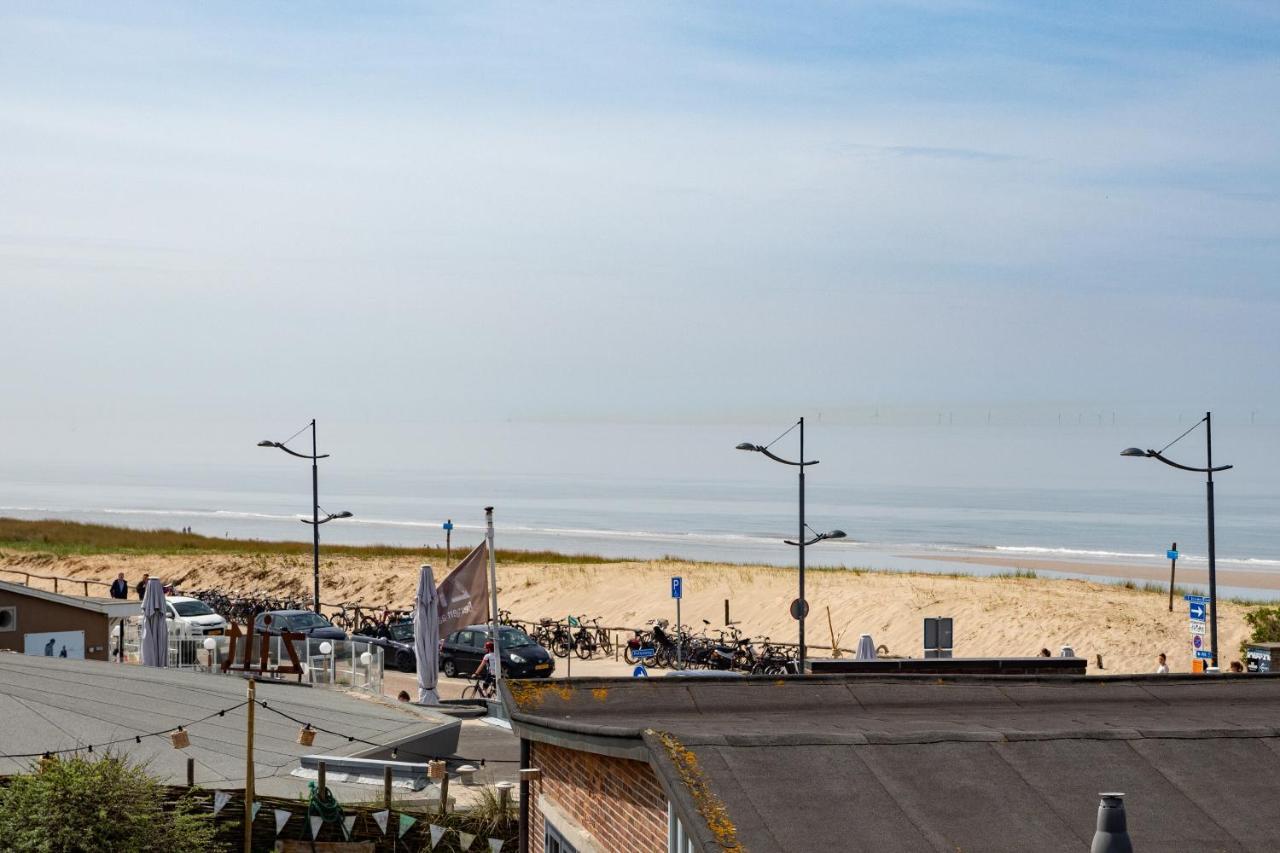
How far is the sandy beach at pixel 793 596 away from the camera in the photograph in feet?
141

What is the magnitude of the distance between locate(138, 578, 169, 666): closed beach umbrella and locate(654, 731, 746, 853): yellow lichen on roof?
20735 millimetres

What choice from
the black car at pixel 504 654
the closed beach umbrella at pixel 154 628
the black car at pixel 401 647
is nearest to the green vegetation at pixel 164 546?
the black car at pixel 401 647

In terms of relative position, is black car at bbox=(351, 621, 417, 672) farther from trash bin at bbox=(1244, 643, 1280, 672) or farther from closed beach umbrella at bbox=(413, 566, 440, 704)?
trash bin at bbox=(1244, 643, 1280, 672)

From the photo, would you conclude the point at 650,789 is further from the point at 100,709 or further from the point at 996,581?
the point at 996,581

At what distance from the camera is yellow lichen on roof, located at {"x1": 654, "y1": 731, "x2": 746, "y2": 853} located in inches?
324

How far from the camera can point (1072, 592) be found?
51.6 metres

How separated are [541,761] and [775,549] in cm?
9206

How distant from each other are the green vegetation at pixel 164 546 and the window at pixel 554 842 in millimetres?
56981

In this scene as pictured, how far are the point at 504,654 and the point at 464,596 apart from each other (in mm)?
7695

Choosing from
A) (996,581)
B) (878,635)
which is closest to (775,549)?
(996,581)

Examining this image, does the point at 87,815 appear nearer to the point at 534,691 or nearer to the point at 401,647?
the point at 534,691

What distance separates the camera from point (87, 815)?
1602cm

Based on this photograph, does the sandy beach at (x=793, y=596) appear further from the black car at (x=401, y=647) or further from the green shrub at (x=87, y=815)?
the green shrub at (x=87, y=815)

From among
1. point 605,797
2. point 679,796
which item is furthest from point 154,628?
point 679,796
